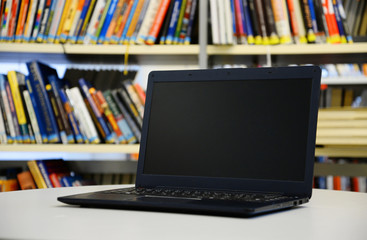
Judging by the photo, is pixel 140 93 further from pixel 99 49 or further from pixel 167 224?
pixel 167 224

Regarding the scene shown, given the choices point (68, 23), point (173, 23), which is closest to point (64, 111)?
point (68, 23)

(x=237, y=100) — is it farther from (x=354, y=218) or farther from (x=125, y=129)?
(x=125, y=129)

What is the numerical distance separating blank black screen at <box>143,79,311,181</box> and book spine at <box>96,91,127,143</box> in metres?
1.03

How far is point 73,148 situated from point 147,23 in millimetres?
584

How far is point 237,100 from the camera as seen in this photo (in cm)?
85

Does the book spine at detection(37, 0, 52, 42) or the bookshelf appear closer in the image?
the bookshelf

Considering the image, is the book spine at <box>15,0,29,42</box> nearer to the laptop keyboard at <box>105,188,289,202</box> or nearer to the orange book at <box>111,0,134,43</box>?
the orange book at <box>111,0,134,43</box>

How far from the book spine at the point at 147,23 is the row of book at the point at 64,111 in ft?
0.62

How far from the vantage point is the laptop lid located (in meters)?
0.77

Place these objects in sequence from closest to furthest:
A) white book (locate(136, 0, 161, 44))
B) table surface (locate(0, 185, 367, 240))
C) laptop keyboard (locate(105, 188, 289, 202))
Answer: table surface (locate(0, 185, 367, 240))
laptop keyboard (locate(105, 188, 289, 202))
white book (locate(136, 0, 161, 44))

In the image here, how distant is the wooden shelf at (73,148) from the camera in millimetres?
1887

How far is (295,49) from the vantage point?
72.9 inches

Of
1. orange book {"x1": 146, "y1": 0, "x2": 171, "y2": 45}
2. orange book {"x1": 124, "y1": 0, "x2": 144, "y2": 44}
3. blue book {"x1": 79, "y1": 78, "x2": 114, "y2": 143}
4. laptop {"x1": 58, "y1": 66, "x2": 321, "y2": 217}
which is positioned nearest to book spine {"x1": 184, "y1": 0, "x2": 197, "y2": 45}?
orange book {"x1": 146, "y1": 0, "x2": 171, "y2": 45}

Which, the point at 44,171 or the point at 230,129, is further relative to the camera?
the point at 44,171
